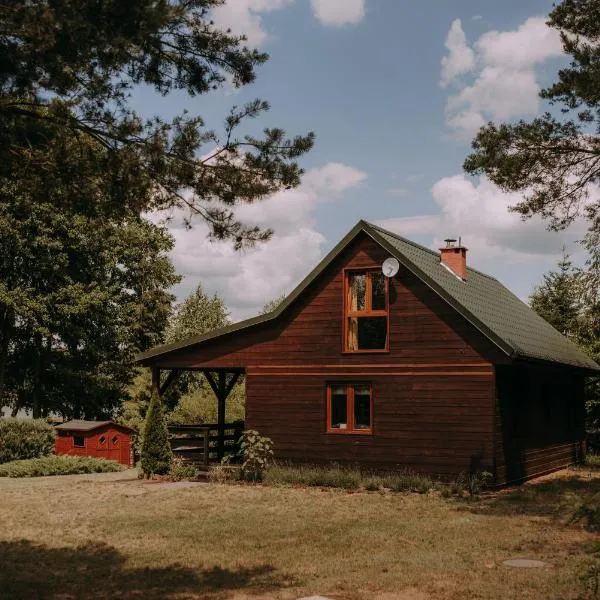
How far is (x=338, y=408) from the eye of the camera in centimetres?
2064

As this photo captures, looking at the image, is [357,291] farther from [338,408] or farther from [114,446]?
[114,446]

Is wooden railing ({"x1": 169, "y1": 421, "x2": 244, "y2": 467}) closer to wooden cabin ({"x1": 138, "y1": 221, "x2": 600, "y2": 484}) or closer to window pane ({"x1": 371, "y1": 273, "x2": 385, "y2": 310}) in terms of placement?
wooden cabin ({"x1": 138, "y1": 221, "x2": 600, "y2": 484})

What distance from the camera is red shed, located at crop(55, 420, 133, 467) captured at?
2728cm

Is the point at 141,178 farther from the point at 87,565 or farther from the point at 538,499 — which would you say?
the point at 538,499

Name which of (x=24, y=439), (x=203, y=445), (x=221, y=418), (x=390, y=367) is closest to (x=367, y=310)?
(x=390, y=367)

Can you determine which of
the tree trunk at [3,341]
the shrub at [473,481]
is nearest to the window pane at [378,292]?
the shrub at [473,481]

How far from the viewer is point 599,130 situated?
15.6m

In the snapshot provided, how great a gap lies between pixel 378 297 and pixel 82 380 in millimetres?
20567

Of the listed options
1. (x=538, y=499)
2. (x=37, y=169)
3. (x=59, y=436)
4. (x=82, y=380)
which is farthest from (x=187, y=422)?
(x=37, y=169)

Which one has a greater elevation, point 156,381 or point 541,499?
point 156,381

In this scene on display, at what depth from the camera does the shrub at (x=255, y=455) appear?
2039 cm

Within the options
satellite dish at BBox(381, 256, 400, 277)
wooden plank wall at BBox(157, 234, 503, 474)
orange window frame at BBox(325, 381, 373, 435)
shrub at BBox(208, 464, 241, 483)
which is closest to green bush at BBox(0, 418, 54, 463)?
wooden plank wall at BBox(157, 234, 503, 474)

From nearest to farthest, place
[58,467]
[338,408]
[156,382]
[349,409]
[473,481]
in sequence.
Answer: [473,481]
[349,409]
[338,408]
[156,382]
[58,467]

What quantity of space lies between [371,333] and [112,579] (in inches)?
550
